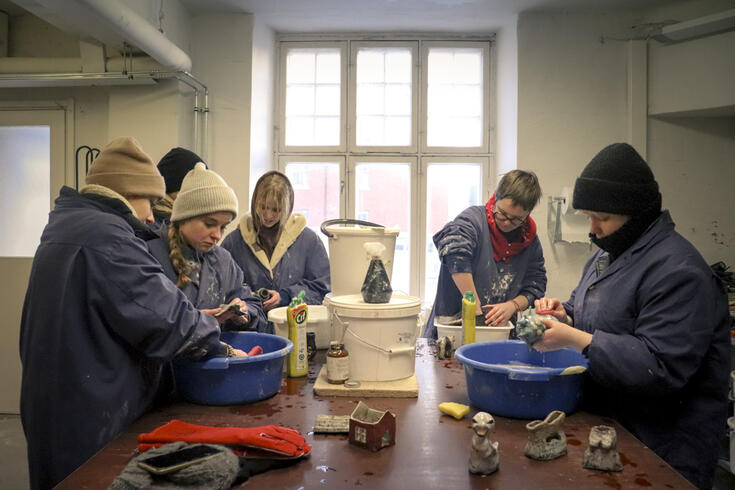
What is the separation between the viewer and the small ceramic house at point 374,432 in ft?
4.06

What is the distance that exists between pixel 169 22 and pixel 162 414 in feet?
9.39

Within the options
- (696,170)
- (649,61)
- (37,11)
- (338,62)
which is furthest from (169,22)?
(696,170)

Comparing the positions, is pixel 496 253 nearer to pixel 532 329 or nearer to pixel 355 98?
pixel 532 329

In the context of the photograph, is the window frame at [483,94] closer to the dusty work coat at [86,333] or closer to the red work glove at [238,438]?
the dusty work coat at [86,333]

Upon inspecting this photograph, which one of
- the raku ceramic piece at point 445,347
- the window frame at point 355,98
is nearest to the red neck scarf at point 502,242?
the raku ceramic piece at point 445,347

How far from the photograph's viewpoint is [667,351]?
1.33 m

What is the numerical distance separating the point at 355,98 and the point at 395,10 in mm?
756

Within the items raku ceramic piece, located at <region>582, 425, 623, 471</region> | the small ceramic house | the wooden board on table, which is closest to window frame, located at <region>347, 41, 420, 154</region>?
the wooden board on table

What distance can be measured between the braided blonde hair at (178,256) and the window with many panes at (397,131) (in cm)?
250

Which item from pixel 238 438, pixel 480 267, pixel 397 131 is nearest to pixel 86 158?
pixel 397 131

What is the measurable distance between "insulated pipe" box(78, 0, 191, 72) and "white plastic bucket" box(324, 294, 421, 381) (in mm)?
1937

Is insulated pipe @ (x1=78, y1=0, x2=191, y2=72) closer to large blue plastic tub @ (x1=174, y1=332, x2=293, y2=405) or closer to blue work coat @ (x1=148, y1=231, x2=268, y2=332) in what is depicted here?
blue work coat @ (x1=148, y1=231, x2=268, y2=332)

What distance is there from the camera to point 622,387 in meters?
1.37

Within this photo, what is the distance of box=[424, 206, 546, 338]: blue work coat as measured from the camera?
8.39ft
